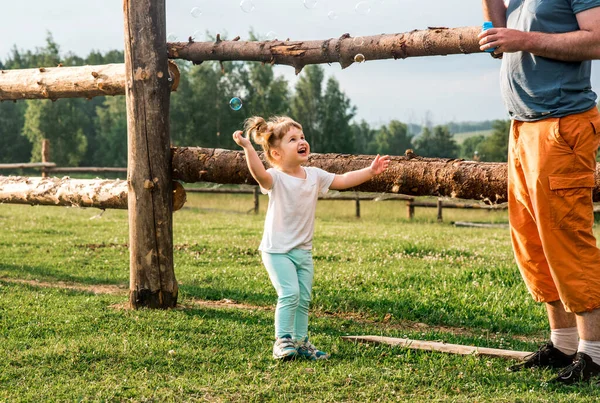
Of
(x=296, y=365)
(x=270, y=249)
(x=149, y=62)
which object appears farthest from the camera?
(x=149, y=62)

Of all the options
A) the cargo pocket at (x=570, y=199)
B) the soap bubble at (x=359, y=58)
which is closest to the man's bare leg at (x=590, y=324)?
the cargo pocket at (x=570, y=199)

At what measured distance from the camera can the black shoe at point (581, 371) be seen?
153 inches

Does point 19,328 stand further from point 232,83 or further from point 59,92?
point 232,83

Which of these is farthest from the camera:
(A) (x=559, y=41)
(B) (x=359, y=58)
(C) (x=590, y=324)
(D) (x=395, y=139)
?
(D) (x=395, y=139)

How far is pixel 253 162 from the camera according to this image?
443 cm

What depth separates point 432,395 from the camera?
3727mm

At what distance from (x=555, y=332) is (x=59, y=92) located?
17.8ft

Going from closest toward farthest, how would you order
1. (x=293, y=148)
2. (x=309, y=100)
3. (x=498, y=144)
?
1. (x=293, y=148)
2. (x=498, y=144)
3. (x=309, y=100)

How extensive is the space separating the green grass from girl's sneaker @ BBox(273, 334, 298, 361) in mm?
79

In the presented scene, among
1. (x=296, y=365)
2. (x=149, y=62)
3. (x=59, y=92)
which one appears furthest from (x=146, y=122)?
(x=296, y=365)

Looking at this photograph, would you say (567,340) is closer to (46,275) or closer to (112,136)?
(46,275)

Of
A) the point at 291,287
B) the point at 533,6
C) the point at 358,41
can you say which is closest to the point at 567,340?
the point at 291,287

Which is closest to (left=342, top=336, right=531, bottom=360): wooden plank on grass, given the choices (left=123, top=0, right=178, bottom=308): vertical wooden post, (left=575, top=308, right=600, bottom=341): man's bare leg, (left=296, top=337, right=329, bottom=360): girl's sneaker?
(left=296, top=337, right=329, bottom=360): girl's sneaker

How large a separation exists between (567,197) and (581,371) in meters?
1.02
